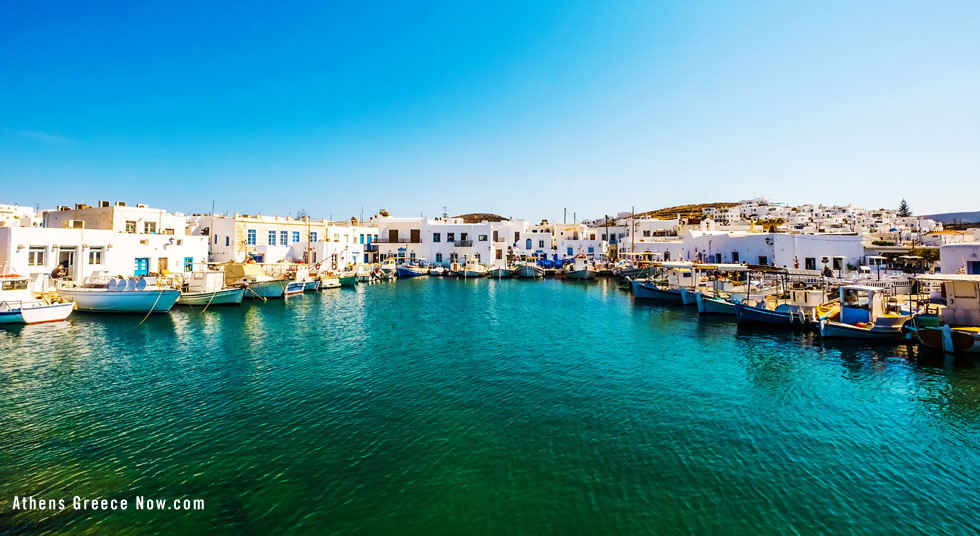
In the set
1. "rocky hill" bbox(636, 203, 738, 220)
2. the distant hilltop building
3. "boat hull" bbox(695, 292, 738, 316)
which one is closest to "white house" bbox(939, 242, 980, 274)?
the distant hilltop building

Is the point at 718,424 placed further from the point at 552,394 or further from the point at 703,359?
the point at 703,359

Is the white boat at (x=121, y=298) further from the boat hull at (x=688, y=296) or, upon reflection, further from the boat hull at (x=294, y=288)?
the boat hull at (x=688, y=296)

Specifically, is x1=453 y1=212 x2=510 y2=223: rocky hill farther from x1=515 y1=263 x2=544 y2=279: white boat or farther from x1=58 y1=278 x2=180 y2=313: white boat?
x1=58 y1=278 x2=180 y2=313: white boat

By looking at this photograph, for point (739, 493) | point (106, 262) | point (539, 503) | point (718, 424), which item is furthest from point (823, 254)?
point (106, 262)

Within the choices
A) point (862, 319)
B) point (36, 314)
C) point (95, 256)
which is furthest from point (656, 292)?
point (95, 256)

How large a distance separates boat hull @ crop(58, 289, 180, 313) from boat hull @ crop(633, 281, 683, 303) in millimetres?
33684

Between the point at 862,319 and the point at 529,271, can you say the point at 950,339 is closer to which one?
the point at 862,319

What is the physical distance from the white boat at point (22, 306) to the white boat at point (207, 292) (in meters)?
6.57

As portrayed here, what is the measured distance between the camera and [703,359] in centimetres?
1812

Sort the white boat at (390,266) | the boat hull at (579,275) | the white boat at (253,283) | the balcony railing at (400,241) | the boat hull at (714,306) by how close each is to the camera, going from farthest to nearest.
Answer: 1. the balcony railing at (400,241)
2. the boat hull at (579,275)
3. the white boat at (390,266)
4. the white boat at (253,283)
5. the boat hull at (714,306)

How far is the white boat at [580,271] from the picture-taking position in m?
58.3

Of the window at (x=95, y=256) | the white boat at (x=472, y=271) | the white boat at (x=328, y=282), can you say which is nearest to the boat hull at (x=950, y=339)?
the white boat at (x=328, y=282)

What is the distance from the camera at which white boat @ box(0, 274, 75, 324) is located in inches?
883

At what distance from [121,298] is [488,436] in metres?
26.9
